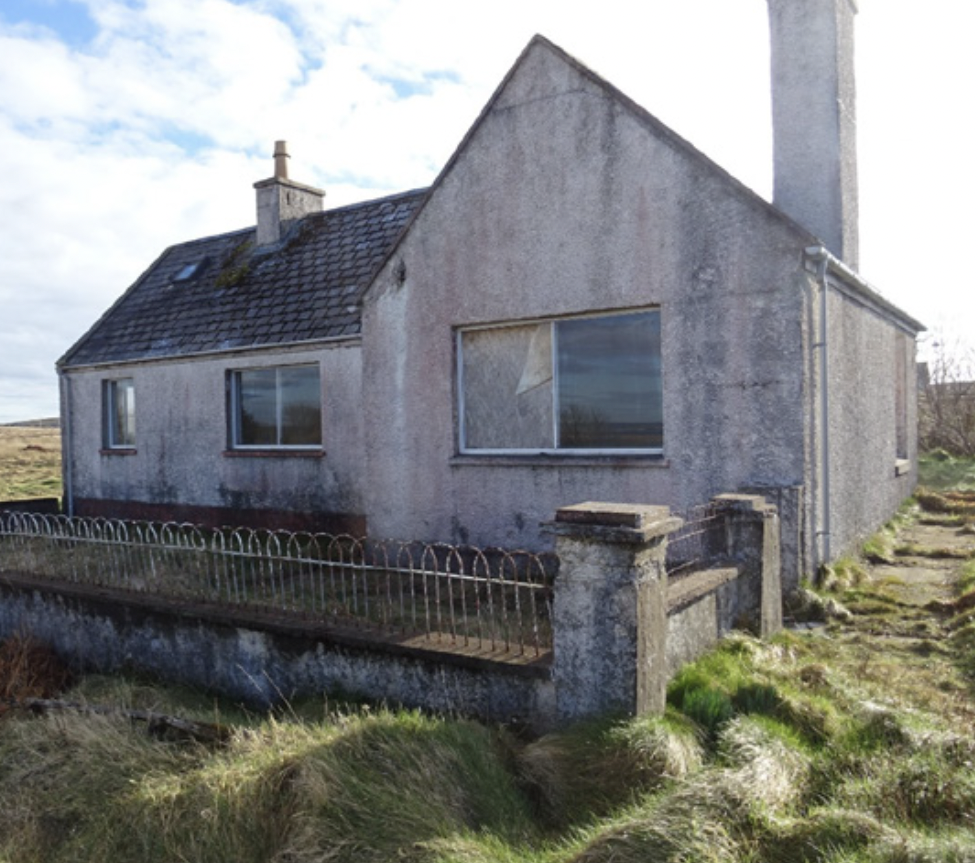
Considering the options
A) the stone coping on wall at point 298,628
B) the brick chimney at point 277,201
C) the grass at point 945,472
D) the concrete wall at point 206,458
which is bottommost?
the stone coping on wall at point 298,628

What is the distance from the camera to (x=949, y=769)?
13.1 feet

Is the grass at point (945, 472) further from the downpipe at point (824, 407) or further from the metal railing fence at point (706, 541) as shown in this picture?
the metal railing fence at point (706, 541)

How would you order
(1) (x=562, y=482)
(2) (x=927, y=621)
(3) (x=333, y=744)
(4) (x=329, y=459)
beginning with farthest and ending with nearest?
(4) (x=329, y=459), (1) (x=562, y=482), (2) (x=927, y=621), (3) (x=333, y=744)

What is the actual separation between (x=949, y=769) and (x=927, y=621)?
3559 mm

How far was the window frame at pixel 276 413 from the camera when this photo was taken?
40.4 ft

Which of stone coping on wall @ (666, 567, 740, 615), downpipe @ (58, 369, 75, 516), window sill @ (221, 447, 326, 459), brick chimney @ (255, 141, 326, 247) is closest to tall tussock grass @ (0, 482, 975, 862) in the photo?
stone coping on wall @ (666, 567, 740, 615)

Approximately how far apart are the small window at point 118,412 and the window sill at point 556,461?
27.8 feet

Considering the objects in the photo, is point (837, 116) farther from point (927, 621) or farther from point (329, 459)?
point (329, 459)

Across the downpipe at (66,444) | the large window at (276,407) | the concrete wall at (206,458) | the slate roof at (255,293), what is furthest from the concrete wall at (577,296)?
the downpipe at (66,444)

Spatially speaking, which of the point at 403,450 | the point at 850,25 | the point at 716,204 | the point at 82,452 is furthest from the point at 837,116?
the point at 82,452

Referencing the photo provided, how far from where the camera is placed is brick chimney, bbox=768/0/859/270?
357 inches

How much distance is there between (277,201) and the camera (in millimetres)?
15406

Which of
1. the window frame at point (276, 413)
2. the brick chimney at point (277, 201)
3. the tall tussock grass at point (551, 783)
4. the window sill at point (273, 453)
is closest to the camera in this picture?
the tall tussock grass at point (551, 783)

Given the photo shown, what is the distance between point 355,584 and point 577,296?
144 inches
